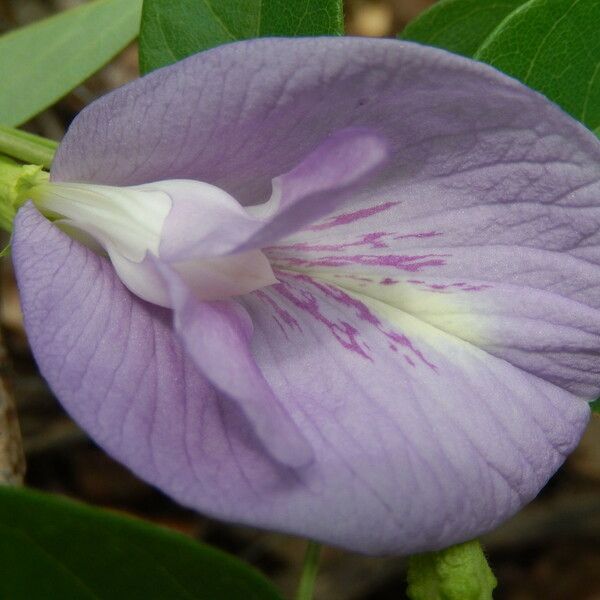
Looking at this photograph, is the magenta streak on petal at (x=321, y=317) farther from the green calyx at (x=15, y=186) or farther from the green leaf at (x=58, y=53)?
the green leaf at (x=58, y=53)

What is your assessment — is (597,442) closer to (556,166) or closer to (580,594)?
(580,594)

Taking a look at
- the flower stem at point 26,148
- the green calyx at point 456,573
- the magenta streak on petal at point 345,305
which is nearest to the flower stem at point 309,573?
the green calyx at point 456,573

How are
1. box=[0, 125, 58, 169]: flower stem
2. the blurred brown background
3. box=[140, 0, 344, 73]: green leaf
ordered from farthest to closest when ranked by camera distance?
1. the blurred brown background
2. box=[140, 0, 344, 73]: green leaf
3. box=[0, 125, 58, 169]: flower stem

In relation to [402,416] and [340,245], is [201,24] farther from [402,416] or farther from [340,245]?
[402,416]

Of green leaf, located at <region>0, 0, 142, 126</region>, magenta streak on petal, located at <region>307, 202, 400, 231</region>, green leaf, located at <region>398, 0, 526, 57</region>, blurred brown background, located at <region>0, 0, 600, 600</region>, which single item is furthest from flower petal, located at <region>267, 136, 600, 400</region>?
blurred brown background, located at <region>0, 0, 600, 600</region>

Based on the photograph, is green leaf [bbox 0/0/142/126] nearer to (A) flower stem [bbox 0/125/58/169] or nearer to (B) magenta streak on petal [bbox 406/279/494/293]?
(A) flower stem [bbox 0/125/58/169]

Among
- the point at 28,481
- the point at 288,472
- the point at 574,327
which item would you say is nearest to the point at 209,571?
the point at 288,472

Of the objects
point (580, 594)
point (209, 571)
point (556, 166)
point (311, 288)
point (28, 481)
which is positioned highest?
point (556, 166)
